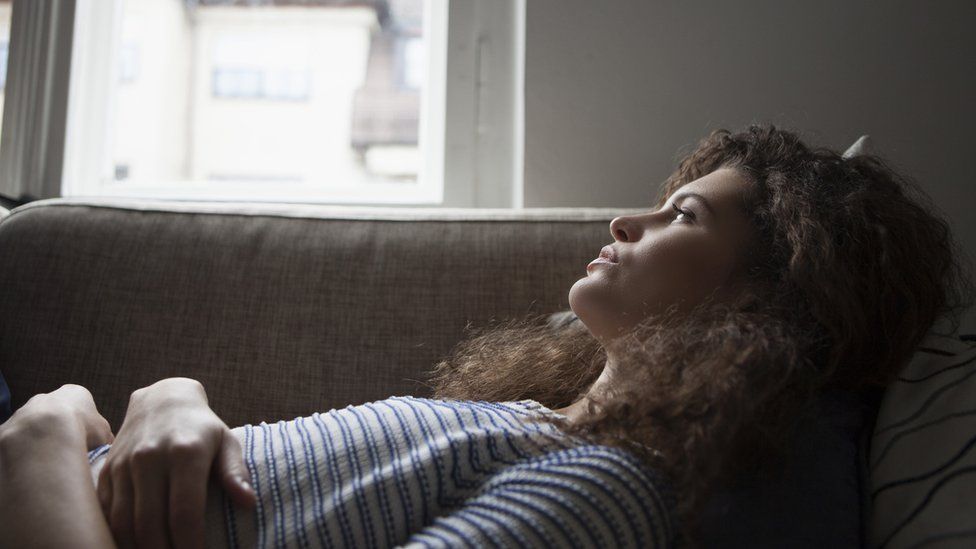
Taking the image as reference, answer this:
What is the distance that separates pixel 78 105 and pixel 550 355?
1.37m

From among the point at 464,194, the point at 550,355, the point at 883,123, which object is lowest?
the point at 550,355

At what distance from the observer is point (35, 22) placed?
176 centimetres

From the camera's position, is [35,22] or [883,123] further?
[35,22]

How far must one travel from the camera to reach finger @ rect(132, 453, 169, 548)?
705 millimetres

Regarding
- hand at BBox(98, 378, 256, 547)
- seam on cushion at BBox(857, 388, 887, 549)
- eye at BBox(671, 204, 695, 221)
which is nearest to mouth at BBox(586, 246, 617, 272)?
eye at BBox(671, 204, 695, 221)

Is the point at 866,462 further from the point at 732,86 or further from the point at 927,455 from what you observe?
the point at 732,86

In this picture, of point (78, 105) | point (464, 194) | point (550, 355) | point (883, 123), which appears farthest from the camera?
point (78, 105)

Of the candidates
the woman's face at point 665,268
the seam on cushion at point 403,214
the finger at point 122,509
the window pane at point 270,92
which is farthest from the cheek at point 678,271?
the window pane at point 270,92

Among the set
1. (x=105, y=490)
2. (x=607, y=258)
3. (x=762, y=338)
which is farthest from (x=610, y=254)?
(x=105, y=490)

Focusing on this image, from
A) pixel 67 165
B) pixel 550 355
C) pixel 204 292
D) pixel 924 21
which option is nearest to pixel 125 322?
pixel 204 292

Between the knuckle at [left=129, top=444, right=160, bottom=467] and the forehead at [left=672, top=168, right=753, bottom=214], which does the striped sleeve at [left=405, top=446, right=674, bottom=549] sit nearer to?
the knuckle at [left=129, top=444, right=160, bottom=467]

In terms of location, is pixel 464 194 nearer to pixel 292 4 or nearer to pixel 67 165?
pixel 292 4

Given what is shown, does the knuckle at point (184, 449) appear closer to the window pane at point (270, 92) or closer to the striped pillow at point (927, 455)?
the striped pillow at point (927, 455)

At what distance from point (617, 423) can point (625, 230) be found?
1.05ft
